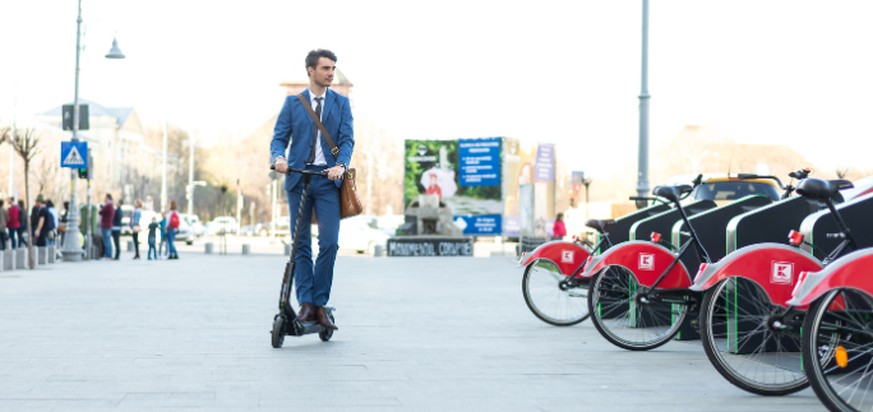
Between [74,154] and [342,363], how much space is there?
2312 cm

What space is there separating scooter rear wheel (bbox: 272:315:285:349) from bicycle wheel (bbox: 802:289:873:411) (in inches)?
162

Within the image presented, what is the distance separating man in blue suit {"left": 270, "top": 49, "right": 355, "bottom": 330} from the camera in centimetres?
930

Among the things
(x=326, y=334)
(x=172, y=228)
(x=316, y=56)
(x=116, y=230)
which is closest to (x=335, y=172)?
(x=316, y=56)

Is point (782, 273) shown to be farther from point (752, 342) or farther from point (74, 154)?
point (74, 154)

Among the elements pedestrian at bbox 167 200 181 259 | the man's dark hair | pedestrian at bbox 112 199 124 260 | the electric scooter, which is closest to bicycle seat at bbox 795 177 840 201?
the electric scooter

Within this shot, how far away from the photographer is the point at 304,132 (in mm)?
9430

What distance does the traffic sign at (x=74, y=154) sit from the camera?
29.8m

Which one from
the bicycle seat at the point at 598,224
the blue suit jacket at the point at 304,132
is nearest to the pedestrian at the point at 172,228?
the bicycle seat at the point at 598,224

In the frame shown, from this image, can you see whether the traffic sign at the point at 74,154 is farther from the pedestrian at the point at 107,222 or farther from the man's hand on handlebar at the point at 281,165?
the man's hand on handlebar at the point at 281,165

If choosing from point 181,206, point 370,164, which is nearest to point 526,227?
point 370,164

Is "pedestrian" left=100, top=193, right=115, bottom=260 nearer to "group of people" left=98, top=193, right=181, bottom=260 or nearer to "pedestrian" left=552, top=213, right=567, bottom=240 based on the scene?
"group of people" left=98, top=193, right=181, bottom=260

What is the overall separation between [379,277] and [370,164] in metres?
72.4

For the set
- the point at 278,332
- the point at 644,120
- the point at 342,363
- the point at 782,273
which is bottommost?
the point at 342,363

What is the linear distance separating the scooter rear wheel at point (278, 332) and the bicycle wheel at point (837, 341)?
4.10 m
